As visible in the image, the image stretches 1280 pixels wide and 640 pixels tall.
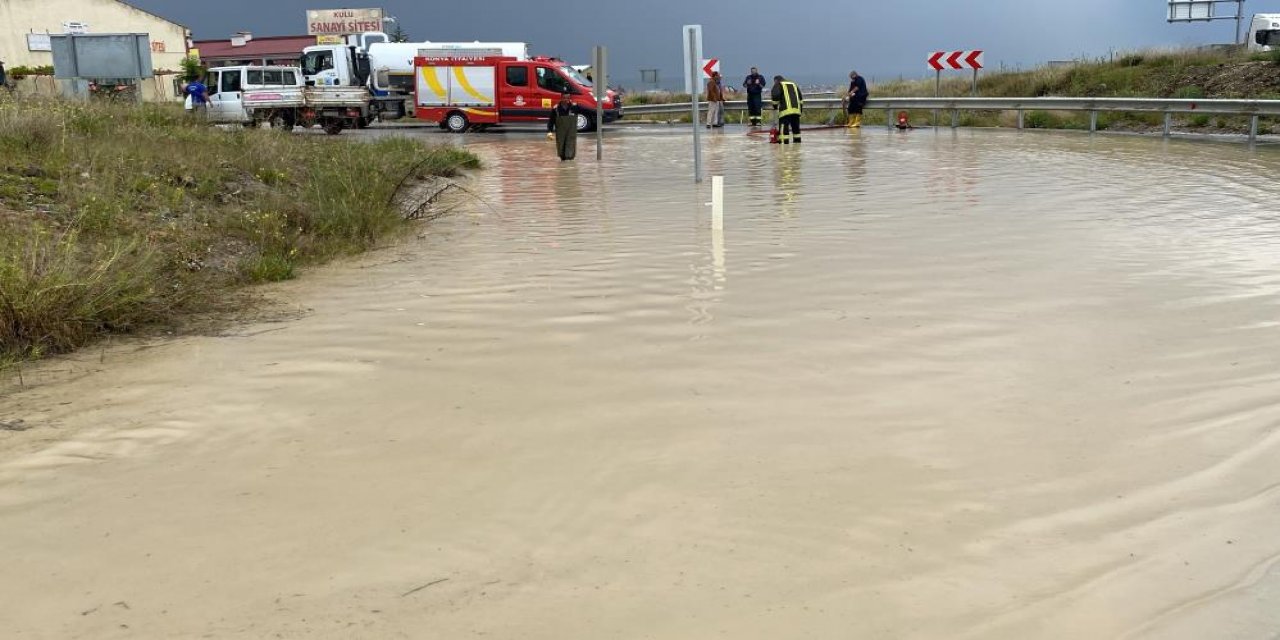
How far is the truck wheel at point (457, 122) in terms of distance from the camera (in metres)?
32.8

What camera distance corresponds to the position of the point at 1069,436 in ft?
14.9

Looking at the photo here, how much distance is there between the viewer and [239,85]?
1245 inches

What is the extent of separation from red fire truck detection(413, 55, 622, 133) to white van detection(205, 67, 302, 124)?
4.00 metres

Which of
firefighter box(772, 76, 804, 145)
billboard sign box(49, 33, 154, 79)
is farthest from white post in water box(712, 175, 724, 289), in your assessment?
billboard sign box(49, 33, 154, 79)

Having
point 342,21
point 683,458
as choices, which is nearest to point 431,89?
point 683,458

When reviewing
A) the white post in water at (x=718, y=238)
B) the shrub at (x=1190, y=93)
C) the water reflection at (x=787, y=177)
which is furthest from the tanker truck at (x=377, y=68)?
the white post in water at (x=718, y=238)

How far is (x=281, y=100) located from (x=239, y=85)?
1.82 metres

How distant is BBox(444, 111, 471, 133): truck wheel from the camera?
3281 centimetres

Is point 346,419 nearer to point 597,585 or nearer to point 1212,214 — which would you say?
point 597,585

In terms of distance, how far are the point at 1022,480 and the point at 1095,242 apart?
19.3 ft

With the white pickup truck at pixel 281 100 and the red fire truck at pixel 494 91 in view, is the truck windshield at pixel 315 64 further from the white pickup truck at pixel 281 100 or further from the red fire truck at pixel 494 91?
the red fire truck at pixel 494 91

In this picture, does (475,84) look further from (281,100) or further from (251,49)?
(251,49)

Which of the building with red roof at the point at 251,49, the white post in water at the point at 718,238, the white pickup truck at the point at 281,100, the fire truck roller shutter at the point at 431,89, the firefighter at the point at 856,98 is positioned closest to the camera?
the white post in water at the point at 718,238

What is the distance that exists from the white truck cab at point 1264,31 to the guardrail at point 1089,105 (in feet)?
58.1
